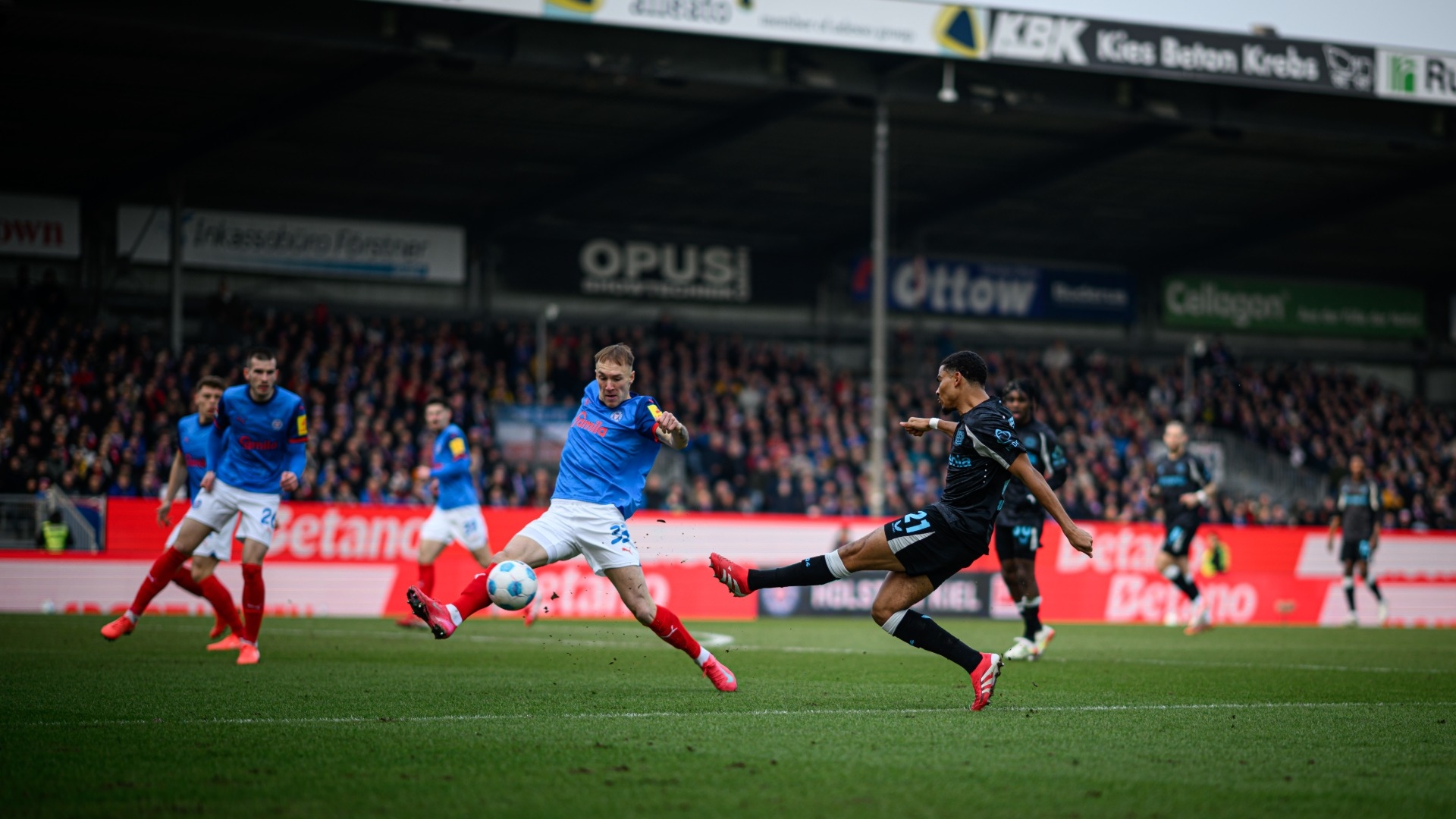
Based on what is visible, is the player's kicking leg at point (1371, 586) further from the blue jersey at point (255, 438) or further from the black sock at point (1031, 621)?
the blue jersey at point (255, 438)

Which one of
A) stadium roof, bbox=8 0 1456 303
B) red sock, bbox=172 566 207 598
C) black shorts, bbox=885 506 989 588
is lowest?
red sock, bbox=172 566 207 598

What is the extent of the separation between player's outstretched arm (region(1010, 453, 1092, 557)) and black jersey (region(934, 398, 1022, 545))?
0.12 metres

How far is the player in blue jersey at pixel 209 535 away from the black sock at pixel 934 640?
19.3 feet

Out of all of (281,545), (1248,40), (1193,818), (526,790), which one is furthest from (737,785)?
(1248,40)

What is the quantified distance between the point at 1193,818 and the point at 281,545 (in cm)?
1670

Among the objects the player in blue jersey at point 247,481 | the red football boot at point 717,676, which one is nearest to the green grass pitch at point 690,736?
the red football boot at point 717,676

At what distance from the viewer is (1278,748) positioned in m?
6.94

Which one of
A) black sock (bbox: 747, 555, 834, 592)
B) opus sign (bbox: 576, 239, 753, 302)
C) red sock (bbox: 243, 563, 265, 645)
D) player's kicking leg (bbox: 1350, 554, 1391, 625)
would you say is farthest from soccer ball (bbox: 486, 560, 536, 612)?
opus sign (bbox: 576, 239, 753, 302)

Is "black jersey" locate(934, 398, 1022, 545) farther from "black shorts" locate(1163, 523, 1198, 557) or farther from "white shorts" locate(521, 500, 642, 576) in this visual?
"black shorts" locate(1163, 523, 1198, 557)

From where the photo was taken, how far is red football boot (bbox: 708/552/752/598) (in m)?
8.12

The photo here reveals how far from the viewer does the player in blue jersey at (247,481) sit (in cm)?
1111

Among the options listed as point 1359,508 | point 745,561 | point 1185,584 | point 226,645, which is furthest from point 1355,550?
point 226,645

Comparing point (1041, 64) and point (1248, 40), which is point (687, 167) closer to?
point (1041, 64)

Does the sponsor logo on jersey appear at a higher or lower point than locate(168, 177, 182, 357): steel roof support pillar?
lower
